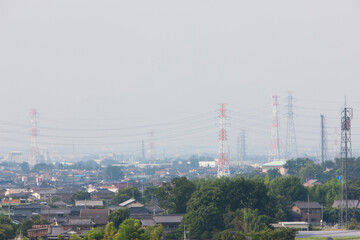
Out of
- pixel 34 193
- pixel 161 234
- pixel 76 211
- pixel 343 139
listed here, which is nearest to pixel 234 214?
pixel 161 234

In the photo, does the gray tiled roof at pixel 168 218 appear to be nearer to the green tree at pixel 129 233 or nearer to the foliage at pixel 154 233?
the foliage at pixel 154 233

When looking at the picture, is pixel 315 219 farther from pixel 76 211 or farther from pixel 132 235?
pixel 132 235

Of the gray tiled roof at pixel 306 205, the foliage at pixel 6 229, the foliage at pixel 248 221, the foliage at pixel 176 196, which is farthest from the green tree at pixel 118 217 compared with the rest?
the gray tiled roof at pixel 306 205

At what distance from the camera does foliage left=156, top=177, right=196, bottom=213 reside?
40125 millimetres

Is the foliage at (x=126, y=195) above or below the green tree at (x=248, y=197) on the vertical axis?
below

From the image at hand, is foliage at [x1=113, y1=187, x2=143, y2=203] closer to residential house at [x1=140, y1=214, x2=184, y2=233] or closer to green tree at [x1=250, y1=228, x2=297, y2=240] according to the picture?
residential house at [x1=140, y1=214, x2=184, y2=233]

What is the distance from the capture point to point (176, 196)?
4016 centimetres

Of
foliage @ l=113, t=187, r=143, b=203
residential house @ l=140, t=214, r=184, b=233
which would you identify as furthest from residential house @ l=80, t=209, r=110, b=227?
foliage @ l=113, t=187, r=143, b=203

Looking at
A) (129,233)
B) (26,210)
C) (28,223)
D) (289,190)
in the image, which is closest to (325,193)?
(289,190)

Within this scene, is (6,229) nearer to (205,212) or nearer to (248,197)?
(205,212)

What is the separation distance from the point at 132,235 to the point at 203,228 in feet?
22.3

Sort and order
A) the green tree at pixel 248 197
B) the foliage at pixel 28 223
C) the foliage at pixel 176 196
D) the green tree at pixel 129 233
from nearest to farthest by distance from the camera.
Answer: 1. the green tree at pixel 129 233
2. the foliage at pixel 28 223
3. the green tree at pixel 248 197
4. the foliage at pixel 176 196

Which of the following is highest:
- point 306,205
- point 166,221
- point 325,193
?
point 325,193

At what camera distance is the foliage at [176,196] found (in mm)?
40125
